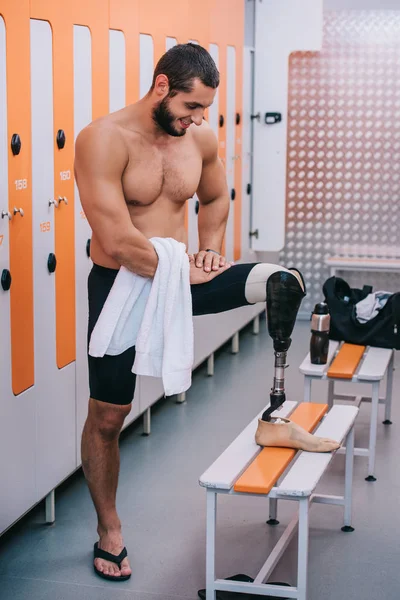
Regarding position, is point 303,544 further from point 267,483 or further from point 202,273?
point 202,273

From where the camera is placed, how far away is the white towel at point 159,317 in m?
3.12

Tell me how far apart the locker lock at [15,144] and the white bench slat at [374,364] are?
74.1 inches

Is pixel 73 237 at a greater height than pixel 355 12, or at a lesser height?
lesser

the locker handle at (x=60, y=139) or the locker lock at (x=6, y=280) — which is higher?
the locker handle at (x=60, y=139)

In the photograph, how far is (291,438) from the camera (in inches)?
126

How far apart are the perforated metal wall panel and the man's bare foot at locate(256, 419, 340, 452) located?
456cm

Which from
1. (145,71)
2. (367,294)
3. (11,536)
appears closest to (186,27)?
(145,71)

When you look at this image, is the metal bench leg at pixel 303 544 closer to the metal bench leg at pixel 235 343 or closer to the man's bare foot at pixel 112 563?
the man's bare foot at pixel 112 563

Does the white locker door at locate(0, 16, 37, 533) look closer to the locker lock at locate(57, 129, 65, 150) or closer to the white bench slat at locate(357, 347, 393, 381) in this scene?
the locker lock at locate(57, 129, 65, 150)

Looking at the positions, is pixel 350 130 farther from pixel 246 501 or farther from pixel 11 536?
pixel 11 536

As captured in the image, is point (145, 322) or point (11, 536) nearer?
point (145, 322)

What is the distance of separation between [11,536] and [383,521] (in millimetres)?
1491

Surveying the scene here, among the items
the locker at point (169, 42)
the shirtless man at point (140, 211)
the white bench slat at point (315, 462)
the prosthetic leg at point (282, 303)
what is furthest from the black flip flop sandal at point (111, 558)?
the locker at point (169, 42)

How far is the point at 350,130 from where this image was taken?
7.44 metres
